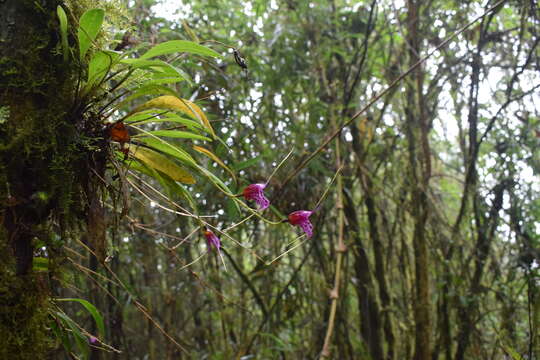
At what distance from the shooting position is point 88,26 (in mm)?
600

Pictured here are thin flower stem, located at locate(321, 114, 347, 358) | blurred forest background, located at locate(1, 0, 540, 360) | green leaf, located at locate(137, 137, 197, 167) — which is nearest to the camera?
green leaf, located at locate(137, 137, 197, 167)

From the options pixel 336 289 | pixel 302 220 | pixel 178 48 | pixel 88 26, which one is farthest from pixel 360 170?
pixel 88 26

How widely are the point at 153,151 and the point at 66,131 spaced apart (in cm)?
16

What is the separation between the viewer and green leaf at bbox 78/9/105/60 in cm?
58

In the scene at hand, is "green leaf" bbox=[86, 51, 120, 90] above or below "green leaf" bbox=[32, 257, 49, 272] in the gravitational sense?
above

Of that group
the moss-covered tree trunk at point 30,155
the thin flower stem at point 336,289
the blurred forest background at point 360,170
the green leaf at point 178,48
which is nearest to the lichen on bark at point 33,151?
the moss-covered tree trunk at point 30,155

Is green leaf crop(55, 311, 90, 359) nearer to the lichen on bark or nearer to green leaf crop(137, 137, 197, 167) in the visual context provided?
the lichen on bark

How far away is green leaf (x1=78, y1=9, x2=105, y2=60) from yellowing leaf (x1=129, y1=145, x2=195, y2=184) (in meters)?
0.18

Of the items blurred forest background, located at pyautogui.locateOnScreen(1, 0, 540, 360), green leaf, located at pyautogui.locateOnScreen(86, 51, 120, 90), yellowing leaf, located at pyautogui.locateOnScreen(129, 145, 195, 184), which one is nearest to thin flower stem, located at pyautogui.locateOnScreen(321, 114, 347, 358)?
blurred forest background, located at pyautogui.locateOnScreen(1, 0, 540, 360)

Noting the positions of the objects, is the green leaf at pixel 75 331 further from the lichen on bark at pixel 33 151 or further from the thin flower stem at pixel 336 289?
the thin flower stem at pixel 336 289

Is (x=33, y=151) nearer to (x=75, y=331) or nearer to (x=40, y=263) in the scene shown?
(x=40, y=263)

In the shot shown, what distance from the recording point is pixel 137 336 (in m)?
2.26

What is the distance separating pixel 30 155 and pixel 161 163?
209 mm

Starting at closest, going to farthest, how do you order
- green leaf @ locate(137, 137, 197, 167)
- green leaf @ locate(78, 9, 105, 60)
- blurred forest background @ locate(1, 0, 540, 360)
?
green leaf @ locate(78, 9, 105, 60) → green leaf @ locate(137, 137, 197, 167) → blurred forest background @ locate(1, 0, 540, 360)
